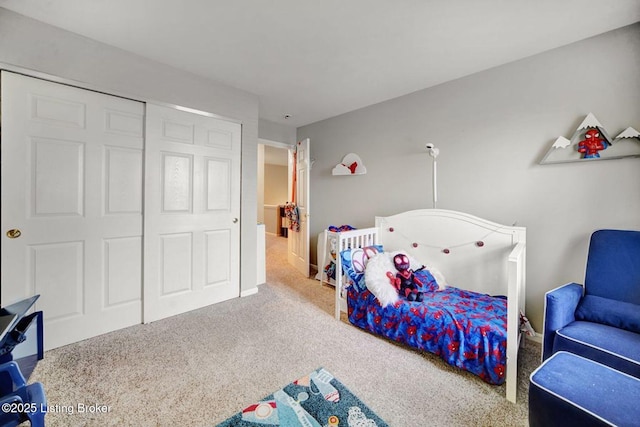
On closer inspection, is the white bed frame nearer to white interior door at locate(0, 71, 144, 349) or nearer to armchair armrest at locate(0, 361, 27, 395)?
white interior door at locate(0, 71, 144, 349)

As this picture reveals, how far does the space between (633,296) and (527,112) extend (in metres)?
1.50

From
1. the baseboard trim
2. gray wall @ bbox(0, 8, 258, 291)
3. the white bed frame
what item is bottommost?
the baseboard trim

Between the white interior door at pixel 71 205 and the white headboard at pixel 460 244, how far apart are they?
2636mm

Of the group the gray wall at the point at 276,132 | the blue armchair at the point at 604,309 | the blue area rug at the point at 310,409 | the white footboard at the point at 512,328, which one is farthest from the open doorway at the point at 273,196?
the blue armchair at the point at 604,309

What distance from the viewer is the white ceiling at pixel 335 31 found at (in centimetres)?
161

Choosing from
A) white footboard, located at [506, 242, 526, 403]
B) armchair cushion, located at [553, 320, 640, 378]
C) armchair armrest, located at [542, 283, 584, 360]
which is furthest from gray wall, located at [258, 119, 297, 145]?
armchair cushion, located at [553, 320, 640, 378]

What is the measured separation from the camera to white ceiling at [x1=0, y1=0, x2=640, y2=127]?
1.61 meters

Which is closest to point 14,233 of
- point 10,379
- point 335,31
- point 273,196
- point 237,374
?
point 10,379

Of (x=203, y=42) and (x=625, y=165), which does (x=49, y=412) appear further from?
(x=625, y=165)

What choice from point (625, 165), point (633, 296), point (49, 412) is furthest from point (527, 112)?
point (49, 412)

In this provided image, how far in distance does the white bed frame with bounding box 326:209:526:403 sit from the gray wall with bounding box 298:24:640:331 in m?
0.22

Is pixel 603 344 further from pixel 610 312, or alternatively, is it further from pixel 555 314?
pixel 610 312

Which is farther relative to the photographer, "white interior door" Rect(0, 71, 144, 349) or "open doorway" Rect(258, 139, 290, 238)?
"open doorway" Rect(258, 139, 290, 238)

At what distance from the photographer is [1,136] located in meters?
1.70
